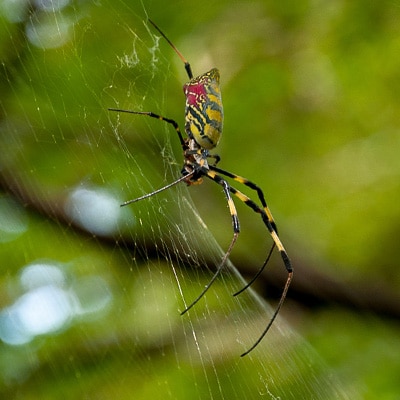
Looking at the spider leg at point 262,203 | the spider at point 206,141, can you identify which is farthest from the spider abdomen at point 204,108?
the spider leg at point 262,203

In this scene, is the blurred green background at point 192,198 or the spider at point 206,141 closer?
the spider at point 206,141

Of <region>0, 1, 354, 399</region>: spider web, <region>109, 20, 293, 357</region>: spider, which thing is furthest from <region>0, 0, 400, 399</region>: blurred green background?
<region>109, 20, 293, 357</region>: spider

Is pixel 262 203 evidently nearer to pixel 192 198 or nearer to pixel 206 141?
pixel 206 141

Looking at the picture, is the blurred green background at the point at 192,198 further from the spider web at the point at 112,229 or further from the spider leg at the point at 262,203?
the spider leg at the point at 262,203

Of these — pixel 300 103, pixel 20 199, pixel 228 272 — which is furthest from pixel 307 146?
pixel 20 199

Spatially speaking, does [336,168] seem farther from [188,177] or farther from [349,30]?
[188,177]

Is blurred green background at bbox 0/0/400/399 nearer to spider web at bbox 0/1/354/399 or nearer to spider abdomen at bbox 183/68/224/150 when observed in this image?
spider web at bbox 0/1/354/399
